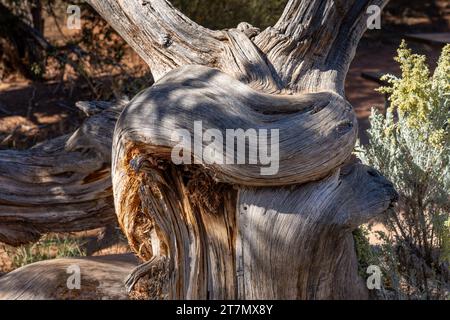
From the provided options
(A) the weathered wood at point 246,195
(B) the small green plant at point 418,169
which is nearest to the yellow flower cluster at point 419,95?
(B) the small green plant at point 418,169

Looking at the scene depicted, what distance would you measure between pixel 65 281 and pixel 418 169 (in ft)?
6.53

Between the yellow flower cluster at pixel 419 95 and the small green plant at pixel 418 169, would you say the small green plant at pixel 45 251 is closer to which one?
the small green plant at pixel 418 169

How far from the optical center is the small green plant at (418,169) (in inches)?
139

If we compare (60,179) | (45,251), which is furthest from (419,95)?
(45,251)

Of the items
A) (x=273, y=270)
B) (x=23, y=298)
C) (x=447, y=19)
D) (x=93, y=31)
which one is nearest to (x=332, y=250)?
(x=273, y=270)

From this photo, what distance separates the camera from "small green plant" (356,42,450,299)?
3521mm

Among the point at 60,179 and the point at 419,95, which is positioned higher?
the point at 419,95

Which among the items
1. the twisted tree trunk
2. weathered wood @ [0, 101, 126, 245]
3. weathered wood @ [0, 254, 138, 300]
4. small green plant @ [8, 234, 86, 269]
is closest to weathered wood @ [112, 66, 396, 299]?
the twisted tree trunk

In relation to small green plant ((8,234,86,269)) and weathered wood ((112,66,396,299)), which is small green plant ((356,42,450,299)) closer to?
weathered wood ((112,66,396,299))

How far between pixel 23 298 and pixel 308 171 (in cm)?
169

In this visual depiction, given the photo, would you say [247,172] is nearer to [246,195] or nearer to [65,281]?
[246,195]

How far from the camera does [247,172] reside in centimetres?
286
